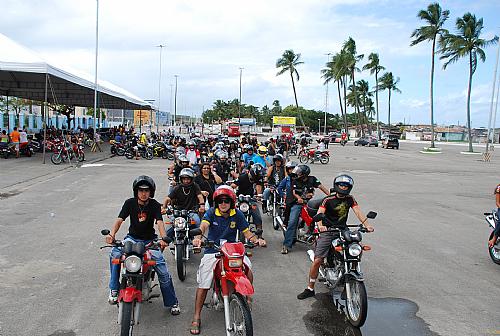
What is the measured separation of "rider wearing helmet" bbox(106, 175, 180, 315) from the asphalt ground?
0.86ft

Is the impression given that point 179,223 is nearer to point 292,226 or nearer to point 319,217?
point 319,217

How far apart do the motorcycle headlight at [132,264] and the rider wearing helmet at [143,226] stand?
66 cm

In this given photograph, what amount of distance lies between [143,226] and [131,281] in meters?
0.92

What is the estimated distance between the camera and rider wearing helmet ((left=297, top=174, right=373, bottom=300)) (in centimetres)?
571

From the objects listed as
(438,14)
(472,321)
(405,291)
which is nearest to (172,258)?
(405,291)

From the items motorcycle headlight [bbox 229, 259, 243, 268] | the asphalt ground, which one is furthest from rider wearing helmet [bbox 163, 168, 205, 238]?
motorcycle headlight [bbox 229, 259, 243, 268]

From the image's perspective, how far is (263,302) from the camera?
570 centimetres

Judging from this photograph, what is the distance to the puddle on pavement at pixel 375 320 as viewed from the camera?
16.2 feet

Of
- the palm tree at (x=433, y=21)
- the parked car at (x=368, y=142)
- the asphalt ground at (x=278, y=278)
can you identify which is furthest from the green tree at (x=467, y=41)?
the asphalt ground at (x=278, y=278)

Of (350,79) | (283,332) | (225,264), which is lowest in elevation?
(283,332)

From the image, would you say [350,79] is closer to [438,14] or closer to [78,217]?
[438,14]

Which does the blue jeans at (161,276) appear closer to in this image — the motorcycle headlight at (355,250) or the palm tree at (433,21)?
the motorcycle headlight at (355,250)

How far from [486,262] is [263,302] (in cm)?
438

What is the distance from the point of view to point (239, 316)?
14.6 feet
